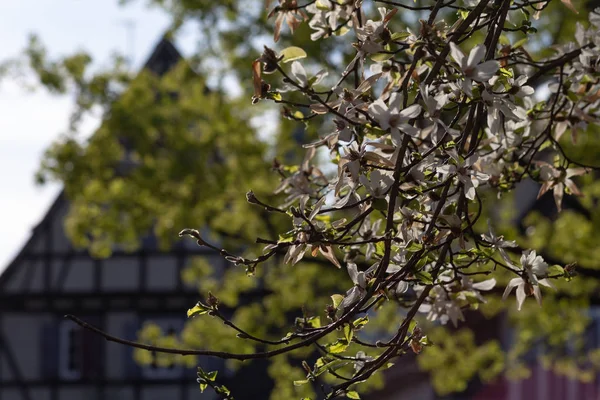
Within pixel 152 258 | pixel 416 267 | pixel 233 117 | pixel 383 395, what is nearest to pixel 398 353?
pixel 416 267

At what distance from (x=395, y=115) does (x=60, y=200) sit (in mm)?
15681

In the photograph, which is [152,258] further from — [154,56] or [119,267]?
[154,56]

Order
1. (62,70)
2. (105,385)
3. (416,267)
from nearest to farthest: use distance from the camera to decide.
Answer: (416,267) < (62,70) < (105,385)

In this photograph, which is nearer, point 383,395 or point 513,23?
point 513,23

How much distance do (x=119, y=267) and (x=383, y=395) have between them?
7585mm

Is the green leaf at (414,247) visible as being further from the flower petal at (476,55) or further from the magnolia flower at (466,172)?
the flower petal at (476,55)

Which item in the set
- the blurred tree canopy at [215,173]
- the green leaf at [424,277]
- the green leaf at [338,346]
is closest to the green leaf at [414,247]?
the green leaf at [424,277]

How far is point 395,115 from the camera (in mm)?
2234

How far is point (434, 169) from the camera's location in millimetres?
2514

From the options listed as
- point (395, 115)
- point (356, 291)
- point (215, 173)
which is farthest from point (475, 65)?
point (215, 173)

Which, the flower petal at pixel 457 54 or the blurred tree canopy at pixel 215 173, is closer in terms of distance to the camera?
the flower petal at pixel 457 54

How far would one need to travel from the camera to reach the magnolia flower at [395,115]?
2223 millimetres

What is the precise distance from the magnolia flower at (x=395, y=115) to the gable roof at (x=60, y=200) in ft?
48.6

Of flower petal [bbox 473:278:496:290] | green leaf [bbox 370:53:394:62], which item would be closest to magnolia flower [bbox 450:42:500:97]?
green leaf [bbox 370:53:394:62]
